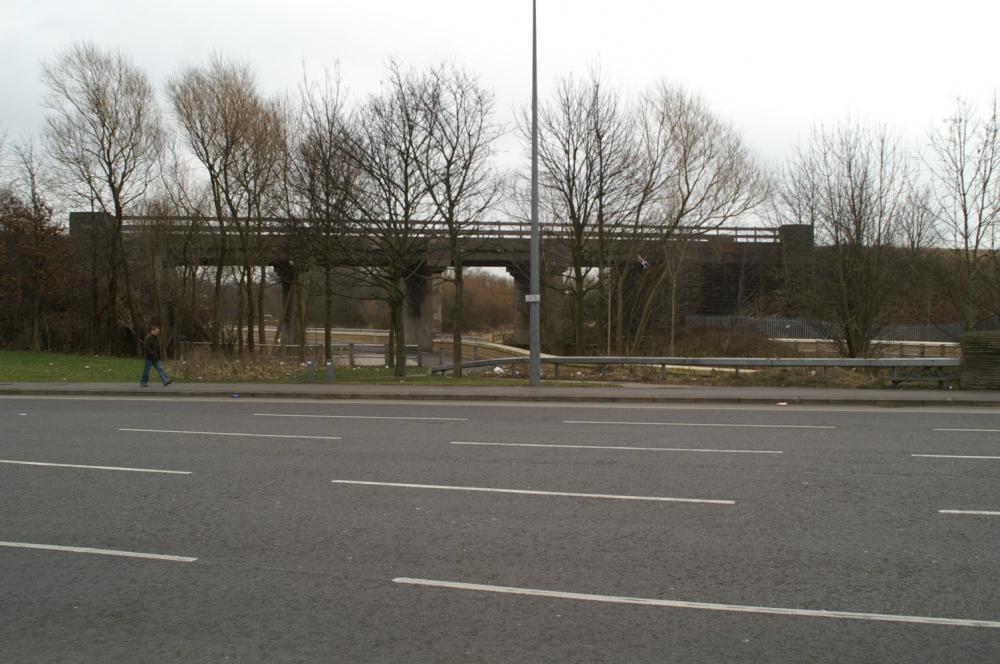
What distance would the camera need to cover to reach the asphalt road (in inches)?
166

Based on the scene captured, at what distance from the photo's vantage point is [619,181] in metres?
30.4

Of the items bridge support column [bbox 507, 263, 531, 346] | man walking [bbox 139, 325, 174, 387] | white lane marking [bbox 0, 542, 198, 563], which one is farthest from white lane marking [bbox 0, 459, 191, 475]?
bridge support column [bbox 507, 263, 531, 346]

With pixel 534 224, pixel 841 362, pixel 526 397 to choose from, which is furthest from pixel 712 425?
pixel 534 224

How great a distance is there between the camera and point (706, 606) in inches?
183

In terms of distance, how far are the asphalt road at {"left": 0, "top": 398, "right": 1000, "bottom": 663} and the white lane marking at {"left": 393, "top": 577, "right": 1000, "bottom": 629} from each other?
17 millimetres

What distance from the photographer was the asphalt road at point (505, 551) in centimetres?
421

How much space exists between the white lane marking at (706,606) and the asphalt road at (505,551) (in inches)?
0.7

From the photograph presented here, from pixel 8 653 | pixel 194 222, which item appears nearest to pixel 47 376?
pixel 194 222

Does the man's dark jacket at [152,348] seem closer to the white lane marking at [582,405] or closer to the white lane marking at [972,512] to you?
the white lane marking at [582,405]

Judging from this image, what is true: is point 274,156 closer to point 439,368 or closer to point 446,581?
point 439,368

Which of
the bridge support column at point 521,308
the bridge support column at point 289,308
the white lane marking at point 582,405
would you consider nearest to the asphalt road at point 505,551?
the white lane marking at point 582,405

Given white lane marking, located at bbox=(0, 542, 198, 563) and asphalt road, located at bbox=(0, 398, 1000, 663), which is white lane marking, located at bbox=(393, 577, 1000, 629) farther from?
white lane marking, located at bbox=(0, 542, 198, 563)

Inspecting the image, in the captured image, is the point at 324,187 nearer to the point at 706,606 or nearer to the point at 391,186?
the point at 391,186

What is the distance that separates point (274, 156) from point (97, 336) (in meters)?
18.6
